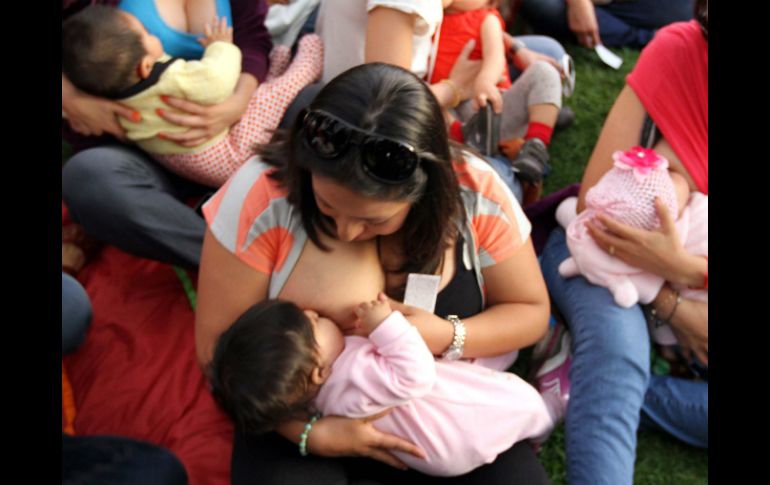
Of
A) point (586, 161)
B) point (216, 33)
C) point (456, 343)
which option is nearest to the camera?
point (456, 343)

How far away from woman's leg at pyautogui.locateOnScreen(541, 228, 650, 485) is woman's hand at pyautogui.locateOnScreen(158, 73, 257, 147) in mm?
1368

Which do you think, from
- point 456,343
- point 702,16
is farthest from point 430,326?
point 702,16

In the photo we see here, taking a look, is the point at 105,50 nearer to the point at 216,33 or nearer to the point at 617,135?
the point at 216,33

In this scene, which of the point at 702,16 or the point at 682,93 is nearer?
the point at 702,16

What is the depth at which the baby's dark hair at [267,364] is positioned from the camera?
1614 millimetres

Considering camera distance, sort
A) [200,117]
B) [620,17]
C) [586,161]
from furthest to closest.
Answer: [620,17], [586,161], [200,117]

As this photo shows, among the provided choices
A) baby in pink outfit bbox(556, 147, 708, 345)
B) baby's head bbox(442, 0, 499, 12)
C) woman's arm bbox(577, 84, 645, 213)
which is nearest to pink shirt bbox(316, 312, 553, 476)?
baby in pink outfit bbox(556, 147, 708, 345)

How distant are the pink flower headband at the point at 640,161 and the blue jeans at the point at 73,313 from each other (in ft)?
6.02

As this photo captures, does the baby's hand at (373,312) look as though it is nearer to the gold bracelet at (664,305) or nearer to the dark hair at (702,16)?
the gold bracelet at (664,305)

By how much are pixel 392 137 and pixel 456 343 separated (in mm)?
686

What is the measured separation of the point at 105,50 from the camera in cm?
222

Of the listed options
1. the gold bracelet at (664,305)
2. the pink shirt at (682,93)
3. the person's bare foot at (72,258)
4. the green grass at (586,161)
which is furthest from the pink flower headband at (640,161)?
the person's bare foot at (72,258)

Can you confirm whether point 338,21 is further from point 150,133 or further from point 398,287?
point 398,287

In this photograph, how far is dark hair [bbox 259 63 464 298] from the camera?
1.40 m
